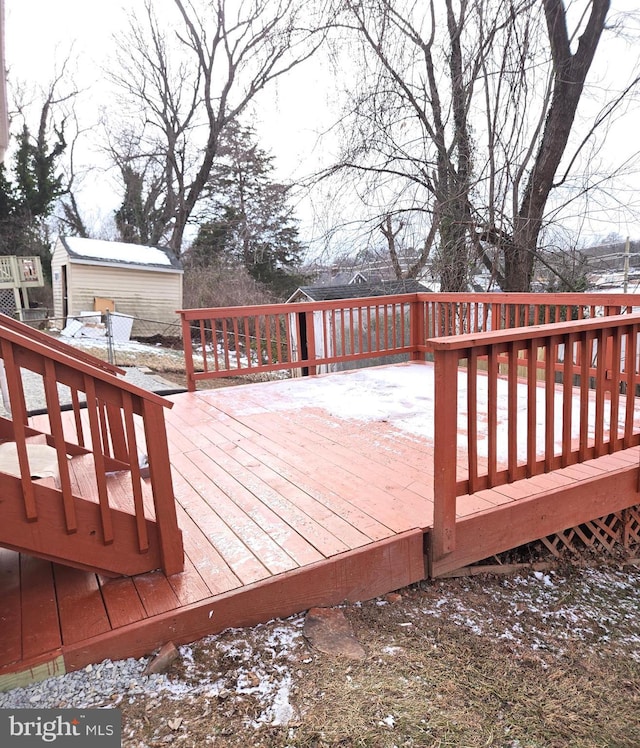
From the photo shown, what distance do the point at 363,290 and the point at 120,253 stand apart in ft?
33.4

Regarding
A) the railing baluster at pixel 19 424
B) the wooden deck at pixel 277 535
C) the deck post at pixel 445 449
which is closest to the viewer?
the railing baluster at pixel 19 424

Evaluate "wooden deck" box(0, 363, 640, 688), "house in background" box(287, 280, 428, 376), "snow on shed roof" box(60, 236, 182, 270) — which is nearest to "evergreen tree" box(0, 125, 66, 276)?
"snow on shed roof" box(60, 236, 182, 270)

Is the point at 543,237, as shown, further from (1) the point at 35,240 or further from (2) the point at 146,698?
(1) the point at 35,240

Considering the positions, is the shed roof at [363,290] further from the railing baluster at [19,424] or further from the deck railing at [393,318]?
the railing baluster at [19,424]

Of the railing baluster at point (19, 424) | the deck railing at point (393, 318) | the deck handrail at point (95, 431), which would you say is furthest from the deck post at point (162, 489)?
the deck railing at point (393, 318)

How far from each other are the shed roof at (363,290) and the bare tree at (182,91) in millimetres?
6499

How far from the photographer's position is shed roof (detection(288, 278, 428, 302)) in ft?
24.1

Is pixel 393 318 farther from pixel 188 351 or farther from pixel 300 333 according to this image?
pixel 188 351

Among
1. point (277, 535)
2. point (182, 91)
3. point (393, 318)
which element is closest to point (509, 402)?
point (277, 535)

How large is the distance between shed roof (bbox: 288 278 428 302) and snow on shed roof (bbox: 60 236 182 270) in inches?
331

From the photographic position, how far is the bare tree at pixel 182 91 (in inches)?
567

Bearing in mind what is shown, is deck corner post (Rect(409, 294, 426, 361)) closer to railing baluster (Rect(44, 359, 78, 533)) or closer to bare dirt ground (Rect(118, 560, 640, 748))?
bare dirt ground (Rect(118, 560, 640, 748))

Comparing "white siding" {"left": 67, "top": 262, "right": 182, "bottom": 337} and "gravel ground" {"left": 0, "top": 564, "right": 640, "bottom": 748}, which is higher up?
"white siding" {"left": 67, "top": 262, "right": 182, "bottom": 337}

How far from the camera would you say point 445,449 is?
1975 mm
